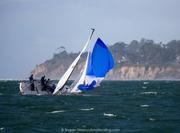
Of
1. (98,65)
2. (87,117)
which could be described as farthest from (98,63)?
(87,117)

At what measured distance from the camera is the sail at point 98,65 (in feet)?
209

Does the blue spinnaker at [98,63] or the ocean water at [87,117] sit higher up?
the blue spinnaker at [98,63]

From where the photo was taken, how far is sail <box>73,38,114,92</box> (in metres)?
63.8

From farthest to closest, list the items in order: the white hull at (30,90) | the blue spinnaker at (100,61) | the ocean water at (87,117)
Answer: the white hull at (30,90) → the blue spinnaker at (100,61) → the ocean water at (87,117)

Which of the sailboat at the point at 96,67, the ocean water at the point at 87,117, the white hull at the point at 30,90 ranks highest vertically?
the sailboat at the point at 96,67

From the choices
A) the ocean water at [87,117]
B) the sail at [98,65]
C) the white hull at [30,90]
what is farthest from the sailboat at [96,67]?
the ocean water at [87,117]

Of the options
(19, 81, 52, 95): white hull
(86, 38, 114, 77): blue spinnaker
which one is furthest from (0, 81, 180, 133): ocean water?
(19, 81, 52, 95): white hull


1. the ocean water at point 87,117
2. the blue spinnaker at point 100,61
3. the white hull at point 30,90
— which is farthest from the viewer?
the white hull at point 30,90

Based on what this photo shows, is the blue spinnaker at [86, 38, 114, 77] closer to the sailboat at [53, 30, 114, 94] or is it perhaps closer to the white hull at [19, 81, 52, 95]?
the sailboat at [53, 30, 114, 94]

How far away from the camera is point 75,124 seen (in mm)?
37156

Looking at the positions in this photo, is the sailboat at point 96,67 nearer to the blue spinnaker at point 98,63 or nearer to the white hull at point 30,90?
the blue spinnaker at point 98,63

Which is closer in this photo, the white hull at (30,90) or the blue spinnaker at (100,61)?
the blue spinnaker at (100,61)

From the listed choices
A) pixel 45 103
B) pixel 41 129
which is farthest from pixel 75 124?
pixel 45 103

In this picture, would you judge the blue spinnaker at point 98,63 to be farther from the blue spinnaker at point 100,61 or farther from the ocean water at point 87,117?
the ocean water at point 87,117
